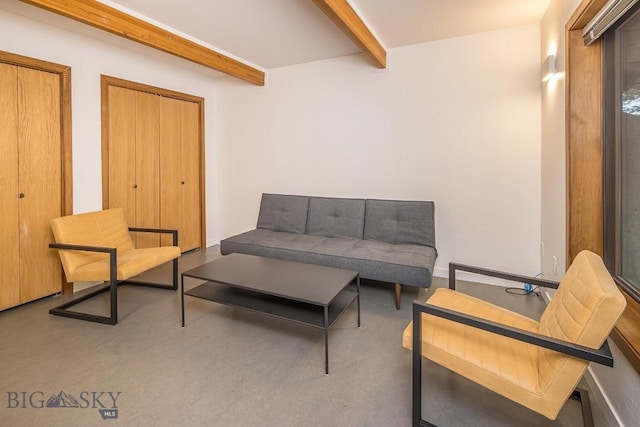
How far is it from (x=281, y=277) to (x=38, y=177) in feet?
7.75

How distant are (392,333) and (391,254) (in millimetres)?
791

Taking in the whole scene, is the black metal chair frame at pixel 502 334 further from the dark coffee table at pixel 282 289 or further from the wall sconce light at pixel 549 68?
the wall sconce light at pixel 549 68

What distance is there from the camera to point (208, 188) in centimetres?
482

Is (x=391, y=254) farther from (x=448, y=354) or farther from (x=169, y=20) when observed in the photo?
(x=169, y=20)

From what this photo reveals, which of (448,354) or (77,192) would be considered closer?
(448,354)

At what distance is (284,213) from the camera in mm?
4008

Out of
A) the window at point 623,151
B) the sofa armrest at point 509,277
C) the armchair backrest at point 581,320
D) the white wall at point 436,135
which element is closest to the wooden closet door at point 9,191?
the white wall at point 436,135

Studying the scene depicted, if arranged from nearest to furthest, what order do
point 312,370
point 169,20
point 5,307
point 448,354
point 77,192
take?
point 448,354, point 312,370, point 5,307, point 169,20, point 77,192

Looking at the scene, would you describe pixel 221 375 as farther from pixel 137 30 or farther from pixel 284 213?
pixel 137 30

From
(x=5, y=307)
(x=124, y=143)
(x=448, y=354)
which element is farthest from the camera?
A: (x=124, y=143)

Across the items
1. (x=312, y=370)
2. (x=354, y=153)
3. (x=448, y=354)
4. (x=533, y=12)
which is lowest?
(x=312, y=370)

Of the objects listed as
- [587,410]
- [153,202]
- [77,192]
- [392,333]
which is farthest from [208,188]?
[587,410]

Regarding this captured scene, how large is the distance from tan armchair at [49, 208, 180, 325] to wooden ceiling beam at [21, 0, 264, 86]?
1587mm

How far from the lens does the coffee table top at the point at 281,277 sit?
2077 mm
